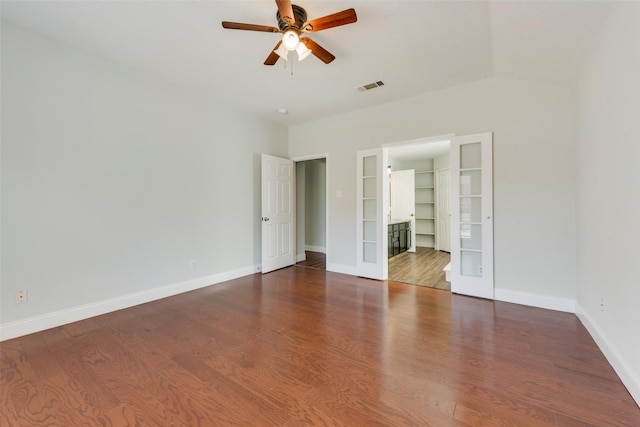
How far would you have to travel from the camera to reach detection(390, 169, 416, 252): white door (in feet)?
23.6

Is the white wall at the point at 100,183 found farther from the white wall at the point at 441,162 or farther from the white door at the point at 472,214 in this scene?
the white wall at the point at 441,162

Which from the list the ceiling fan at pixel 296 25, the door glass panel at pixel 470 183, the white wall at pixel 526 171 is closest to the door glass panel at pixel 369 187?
the white wall at pixel 526 171

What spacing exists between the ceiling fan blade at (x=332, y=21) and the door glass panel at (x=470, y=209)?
2.62 m

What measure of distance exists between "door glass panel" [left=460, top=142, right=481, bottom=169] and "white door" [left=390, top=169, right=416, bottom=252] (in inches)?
146

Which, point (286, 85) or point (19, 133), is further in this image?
point (286, 85)

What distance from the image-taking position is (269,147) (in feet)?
16.1

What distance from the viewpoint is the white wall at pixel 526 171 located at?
2.94 meters

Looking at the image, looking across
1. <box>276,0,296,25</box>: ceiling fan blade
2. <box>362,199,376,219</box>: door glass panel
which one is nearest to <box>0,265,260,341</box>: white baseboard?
<box>362,199,376,219</box>: door glass panel

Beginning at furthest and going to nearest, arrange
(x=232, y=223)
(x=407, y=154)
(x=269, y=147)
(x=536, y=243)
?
1. (x=407, y=154)
2. (x=269, y=147)
3. (x=232, y=223)
4. (x=536, y=243)

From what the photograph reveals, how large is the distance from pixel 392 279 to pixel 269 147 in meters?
3.18

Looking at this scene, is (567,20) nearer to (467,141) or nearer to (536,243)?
(467,141)

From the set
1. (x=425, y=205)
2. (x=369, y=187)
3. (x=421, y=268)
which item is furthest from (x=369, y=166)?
(x=425, y=205)

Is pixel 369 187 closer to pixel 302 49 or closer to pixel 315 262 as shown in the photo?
pixel 315 262

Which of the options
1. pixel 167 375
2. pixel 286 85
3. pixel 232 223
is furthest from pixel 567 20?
pixel 232 223
